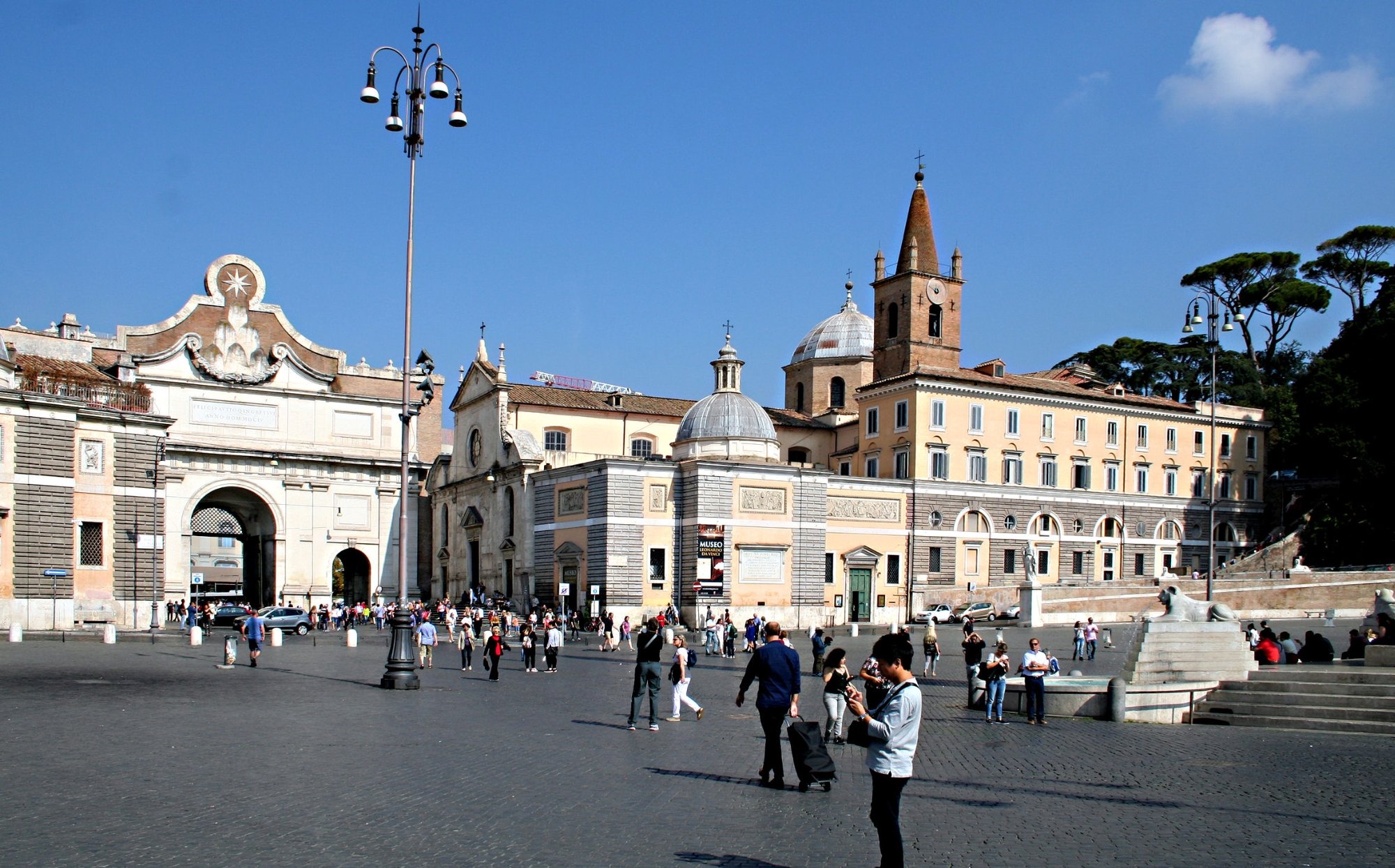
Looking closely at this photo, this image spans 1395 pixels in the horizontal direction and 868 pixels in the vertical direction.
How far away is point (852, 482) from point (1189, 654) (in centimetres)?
3304

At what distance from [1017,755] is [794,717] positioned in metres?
3.58

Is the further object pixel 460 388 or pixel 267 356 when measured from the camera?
pixel 460 388

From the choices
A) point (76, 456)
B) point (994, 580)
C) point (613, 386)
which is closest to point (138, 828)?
point (76, 456)

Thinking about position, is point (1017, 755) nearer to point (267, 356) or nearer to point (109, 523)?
point (109, 523)

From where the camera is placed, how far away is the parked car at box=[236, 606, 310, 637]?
144 ft

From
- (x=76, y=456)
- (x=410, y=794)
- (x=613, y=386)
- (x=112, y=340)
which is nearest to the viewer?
(x=410, y=794)

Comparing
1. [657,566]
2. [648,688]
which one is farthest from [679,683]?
[657,566]

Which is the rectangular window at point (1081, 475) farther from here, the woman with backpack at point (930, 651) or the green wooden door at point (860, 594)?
the woman with backpack at point (930, 651)

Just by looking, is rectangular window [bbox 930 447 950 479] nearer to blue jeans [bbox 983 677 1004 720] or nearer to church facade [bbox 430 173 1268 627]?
church facade [bbox 430 173 1268 627]

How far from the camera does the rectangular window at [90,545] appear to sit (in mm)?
39938

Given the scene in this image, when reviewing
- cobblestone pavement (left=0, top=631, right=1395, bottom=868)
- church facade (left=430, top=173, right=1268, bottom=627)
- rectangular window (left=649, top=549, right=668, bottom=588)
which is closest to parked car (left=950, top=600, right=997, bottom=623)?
church facade (left=430, top=173, right=1268, bottom=627)

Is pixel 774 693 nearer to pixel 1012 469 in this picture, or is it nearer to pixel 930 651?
pixel 930 651

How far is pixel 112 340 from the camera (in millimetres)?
47938

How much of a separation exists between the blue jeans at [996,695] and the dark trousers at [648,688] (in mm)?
5620
